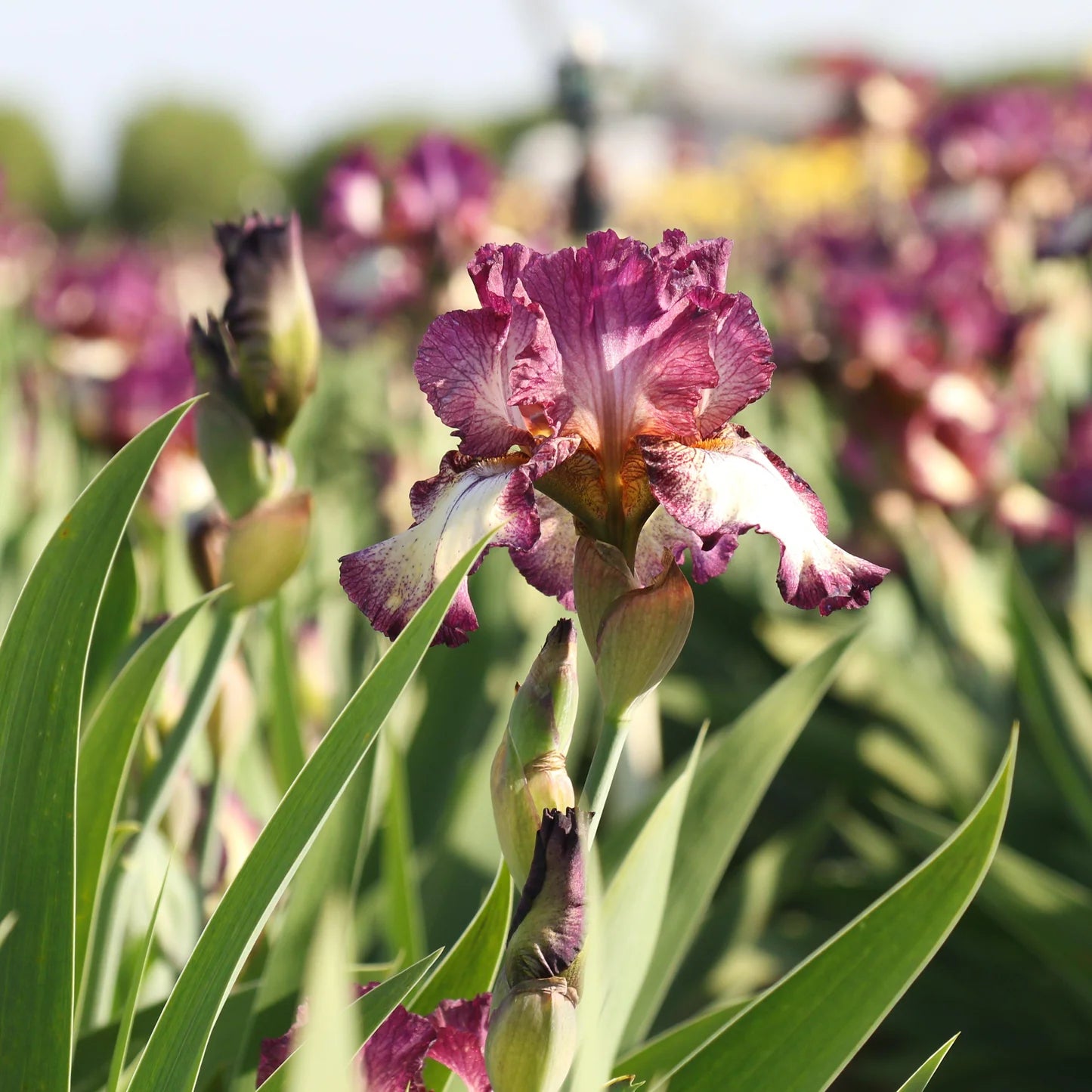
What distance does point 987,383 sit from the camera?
6.20 ft

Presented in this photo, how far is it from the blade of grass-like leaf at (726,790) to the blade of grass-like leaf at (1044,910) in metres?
0.24

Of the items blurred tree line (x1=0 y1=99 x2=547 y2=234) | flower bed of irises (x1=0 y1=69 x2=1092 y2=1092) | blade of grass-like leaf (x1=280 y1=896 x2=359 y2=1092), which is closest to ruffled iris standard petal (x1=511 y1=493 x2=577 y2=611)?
flower bed of irises (x1=0 y1=69 x2=1092 y2=1092)

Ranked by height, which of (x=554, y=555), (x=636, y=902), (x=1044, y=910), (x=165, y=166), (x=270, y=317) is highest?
(x=165, y=166)

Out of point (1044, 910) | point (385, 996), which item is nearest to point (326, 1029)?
point (385, 996)

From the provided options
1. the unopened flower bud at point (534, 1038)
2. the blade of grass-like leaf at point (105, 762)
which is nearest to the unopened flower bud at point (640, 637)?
the unopened flower bud at point (534, 1038)

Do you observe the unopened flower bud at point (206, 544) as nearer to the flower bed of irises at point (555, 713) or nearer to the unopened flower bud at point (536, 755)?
the flower bed of irises at point (555, 713)

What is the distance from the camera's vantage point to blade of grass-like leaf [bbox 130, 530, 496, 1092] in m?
0.47

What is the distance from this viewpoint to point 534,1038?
44cm

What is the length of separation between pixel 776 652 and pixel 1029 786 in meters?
0.40

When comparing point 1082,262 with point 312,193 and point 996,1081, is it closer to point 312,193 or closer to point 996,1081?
point 996,1081

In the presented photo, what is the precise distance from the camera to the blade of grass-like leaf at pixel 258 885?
465mm

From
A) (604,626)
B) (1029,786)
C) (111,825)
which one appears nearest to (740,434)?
(604,626)

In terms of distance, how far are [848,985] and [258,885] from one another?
27cm

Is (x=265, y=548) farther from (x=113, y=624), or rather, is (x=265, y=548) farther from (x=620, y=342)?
(x=620, y=342)
